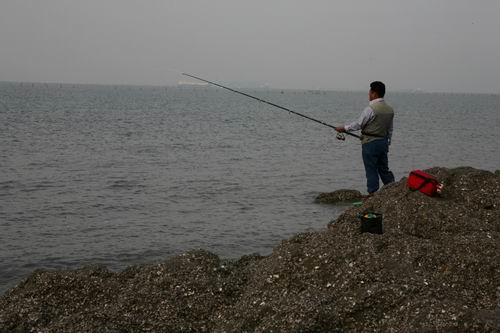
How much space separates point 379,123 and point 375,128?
12 cm

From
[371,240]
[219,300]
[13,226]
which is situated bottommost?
[13,226]

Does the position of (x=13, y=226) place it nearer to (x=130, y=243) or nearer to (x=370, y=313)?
(x=130, y=243)

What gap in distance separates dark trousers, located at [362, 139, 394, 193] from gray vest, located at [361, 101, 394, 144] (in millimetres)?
119

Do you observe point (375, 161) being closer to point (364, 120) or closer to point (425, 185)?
point (364, 120)

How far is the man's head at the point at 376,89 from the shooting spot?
988cm

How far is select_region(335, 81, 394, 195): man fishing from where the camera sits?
9.85 metres

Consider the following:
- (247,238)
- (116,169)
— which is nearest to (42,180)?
(116,169)

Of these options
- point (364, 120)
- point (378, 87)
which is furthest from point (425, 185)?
point (378, 87)

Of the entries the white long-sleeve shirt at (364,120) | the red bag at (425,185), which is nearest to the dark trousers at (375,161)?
the white long-sleeve shirt at (364,120)

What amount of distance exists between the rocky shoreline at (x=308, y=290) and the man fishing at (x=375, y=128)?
2.40 metres

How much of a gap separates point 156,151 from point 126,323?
2186 cm

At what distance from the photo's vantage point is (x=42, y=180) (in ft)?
61.0

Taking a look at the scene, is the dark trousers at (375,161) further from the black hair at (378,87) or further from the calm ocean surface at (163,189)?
the calm ocean surface at (163,189)

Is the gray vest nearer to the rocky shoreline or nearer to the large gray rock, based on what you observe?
the rocky shoreline
